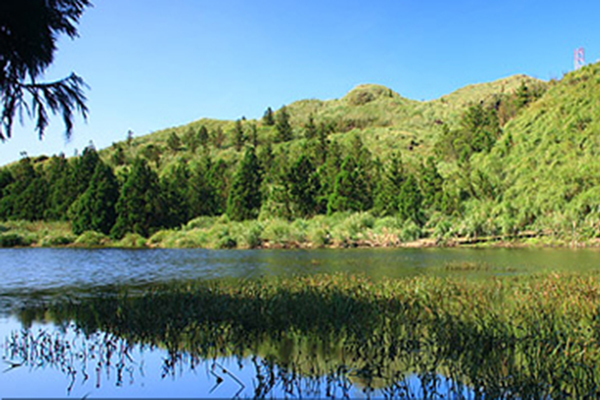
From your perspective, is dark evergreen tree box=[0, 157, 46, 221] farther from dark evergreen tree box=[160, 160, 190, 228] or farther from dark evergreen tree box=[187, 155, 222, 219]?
dark evergreen tree box=[187, 155, 222, 219]

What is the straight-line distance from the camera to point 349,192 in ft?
184

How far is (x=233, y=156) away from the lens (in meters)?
90.4

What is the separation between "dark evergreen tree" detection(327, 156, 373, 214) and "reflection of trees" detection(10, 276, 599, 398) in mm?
43389

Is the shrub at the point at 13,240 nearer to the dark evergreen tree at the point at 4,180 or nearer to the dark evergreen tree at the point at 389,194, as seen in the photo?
the dark evergreen tree at the point at 4,180

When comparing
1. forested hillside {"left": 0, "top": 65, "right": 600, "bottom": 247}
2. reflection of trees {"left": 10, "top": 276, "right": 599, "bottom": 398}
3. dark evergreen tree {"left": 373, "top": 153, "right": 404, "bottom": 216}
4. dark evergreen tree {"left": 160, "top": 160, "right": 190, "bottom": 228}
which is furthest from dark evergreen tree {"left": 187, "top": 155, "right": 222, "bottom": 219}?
reflection of trees {"left": 10, "top": 276, "right": 599, "bottom": 398}

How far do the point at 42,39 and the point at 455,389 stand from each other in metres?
6.42

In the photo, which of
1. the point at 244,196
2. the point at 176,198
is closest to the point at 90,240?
the point at 176,198

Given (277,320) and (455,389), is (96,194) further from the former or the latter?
(455,389)

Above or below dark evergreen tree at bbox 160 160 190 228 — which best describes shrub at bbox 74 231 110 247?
below

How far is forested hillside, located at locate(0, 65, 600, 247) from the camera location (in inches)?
1699

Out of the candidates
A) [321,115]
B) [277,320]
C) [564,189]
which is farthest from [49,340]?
[321,115]

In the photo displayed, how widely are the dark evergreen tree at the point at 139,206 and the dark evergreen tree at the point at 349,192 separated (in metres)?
20.6

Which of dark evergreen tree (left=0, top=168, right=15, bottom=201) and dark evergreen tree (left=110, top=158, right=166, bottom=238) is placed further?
dark evergreen tree (left=0, top=168, right=15, bottom=201)

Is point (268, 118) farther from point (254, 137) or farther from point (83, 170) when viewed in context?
point (83, 170)
